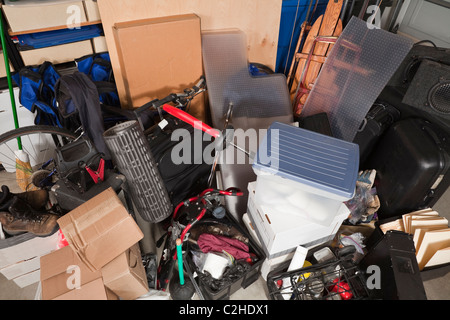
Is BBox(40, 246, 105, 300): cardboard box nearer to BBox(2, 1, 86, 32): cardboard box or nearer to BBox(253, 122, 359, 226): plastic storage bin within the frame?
BBox(253, 122, 359, 226): plastic storage bin

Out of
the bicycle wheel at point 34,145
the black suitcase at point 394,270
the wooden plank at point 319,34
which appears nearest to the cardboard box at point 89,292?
the bicycle wheel at point 34,145

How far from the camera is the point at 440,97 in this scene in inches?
61.6

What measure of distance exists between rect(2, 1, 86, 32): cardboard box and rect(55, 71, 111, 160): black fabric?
435mm

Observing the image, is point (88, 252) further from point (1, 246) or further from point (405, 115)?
point (405, 115)

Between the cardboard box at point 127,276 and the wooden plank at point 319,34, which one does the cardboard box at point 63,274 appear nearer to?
the cardboard box at point 127,276

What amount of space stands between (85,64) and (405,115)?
2.07 m

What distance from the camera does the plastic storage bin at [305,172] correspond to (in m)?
1.15

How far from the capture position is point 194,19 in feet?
5.97

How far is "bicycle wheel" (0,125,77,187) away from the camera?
1.71 m

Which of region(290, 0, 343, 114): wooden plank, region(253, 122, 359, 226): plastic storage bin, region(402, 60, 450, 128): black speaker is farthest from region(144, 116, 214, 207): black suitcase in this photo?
region(402, 60, 450, 128): black speaker

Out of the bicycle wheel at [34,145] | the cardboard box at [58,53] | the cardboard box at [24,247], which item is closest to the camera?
the cardboard box at [24,247]

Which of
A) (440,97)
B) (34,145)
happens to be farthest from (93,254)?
(440,97)

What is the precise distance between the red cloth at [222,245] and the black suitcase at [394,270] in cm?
59
